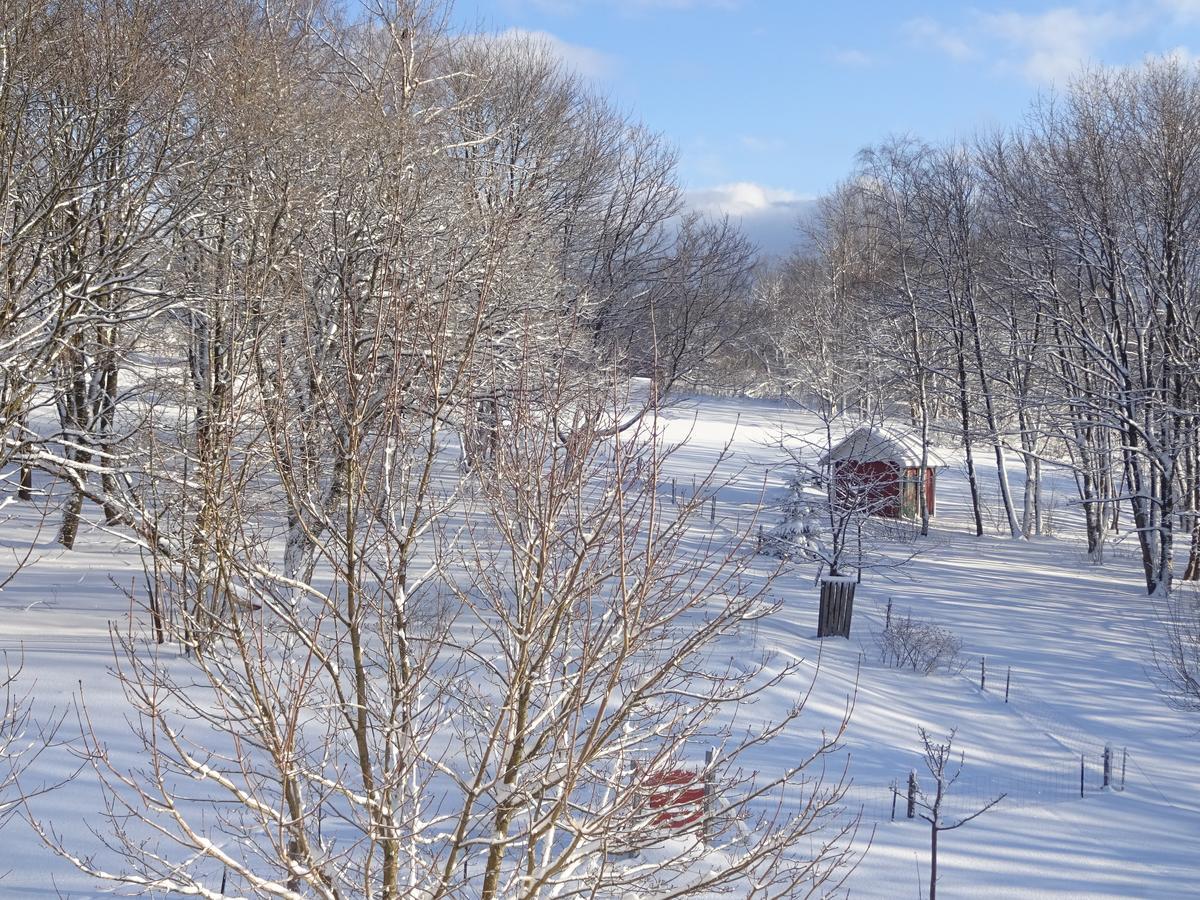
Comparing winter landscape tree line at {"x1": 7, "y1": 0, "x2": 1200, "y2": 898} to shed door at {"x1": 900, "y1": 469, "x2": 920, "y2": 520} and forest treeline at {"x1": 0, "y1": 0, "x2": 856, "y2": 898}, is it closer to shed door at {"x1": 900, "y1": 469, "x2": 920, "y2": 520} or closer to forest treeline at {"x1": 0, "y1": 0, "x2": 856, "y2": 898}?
forest treeline at {"x1": 0, "y1": 0, "x2": 856, "y2": 898}

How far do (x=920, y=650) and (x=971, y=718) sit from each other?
2036mm

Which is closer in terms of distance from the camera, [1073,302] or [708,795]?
[708,795]

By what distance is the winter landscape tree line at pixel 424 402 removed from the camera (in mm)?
4777

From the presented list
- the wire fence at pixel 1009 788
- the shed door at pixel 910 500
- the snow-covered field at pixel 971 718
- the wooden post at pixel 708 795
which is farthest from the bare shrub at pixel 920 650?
the shed door at pixel 910 500

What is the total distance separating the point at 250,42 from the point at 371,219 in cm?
257

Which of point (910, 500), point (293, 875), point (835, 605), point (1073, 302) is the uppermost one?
point (1073, 302)

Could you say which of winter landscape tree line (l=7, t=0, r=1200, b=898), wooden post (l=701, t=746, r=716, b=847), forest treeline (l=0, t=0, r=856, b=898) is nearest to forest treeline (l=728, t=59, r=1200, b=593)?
winter landscape tree line (l=7, t=0, r=1200, b=898)

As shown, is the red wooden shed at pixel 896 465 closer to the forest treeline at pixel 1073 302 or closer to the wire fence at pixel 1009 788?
the forest treeline at pixel 1073 302

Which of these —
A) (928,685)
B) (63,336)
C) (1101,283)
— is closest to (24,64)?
(63,336)

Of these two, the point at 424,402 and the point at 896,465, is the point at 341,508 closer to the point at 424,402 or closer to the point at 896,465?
the point at 424,402

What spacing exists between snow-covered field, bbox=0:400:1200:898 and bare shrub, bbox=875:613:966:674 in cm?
23

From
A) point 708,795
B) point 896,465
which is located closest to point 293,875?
point 708,795

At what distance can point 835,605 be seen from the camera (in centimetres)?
1560

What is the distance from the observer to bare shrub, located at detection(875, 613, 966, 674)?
14617mm
